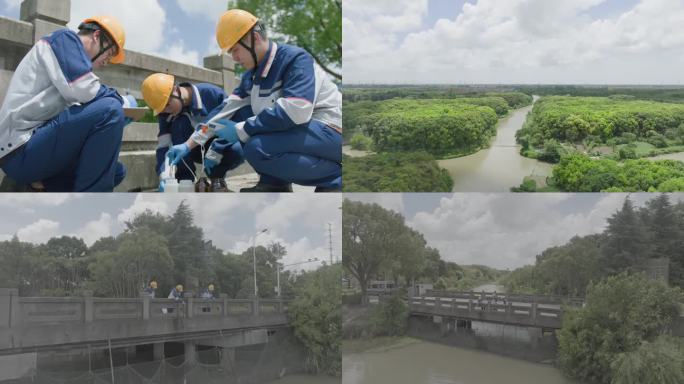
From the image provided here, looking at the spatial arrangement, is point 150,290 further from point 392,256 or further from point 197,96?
point 392,256

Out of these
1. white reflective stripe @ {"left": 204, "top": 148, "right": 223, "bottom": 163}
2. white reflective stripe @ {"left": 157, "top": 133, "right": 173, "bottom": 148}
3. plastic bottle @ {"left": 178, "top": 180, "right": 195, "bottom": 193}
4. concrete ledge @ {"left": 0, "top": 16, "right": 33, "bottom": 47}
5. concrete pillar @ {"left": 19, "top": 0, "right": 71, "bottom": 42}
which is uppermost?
concrete pillar @ {"left": 19, "top": 0, "right": 71, "bottom": 42}

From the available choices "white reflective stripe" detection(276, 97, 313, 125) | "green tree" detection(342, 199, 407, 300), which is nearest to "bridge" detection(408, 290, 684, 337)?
"green tree" detection(342, 199, 407, 300)

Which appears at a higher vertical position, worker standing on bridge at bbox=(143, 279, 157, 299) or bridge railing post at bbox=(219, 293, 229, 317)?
worker standing on bridge at bbox=(143, 279, 157, 299)

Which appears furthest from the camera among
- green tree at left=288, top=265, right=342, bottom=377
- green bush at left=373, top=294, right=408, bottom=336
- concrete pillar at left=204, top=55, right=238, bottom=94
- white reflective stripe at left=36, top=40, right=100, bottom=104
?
concrete pillar at left=204, top=55, right=238, bottom=94

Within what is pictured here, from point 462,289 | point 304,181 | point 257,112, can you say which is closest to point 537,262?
point 462,289

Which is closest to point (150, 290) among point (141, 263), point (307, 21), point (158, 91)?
point (141, 263)

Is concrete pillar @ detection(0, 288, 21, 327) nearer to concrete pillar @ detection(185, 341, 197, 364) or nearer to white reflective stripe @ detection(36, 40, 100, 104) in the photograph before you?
concrete pillar @ detection(185, 341, 197, 364)

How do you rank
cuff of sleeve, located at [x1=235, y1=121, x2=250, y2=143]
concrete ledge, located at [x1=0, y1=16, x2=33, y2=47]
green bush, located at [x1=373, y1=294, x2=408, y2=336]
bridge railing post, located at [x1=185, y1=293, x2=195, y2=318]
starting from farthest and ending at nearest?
green bush, located at [x1=373, y1=294, x2=408, y2=336] → concrete ledge, located at [x1=0, y1=16, x2=33, y2=47] → bridge railing post, located at [x1=185, y1=293, x2=195, y2=318] → cuff of sleeve, located at [x1=235, y1=121, x2=250, y2=143]
